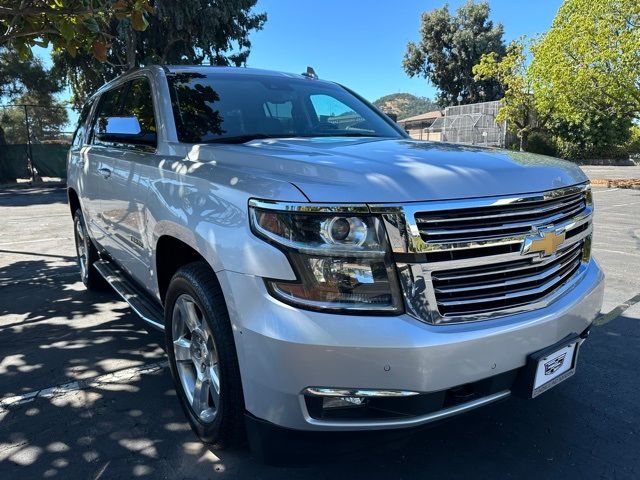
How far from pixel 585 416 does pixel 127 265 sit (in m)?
3.25

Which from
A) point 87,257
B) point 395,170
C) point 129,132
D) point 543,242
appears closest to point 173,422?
point 129,132

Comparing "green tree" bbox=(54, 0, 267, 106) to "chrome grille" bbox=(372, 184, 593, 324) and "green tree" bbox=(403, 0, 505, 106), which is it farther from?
"green tree" bbox=(403, 0, 505, 106)

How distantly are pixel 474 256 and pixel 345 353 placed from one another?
2.11ft

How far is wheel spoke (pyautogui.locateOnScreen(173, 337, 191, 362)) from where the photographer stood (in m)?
2.70

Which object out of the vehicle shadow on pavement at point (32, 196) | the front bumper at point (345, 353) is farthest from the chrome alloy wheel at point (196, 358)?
the vehicle shadow on pavement at point (32, 196)

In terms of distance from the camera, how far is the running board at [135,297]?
10.2ft

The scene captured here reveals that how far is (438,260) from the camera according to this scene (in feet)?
6.20

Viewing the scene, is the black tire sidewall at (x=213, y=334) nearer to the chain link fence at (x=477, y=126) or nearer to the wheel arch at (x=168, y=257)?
the wheel arch at (x=168, y=257)

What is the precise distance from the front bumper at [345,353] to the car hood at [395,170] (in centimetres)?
47

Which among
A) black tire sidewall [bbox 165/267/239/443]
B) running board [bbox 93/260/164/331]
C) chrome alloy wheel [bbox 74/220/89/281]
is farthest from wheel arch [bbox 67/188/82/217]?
black tire sidewall [bbox 165/267/239/443]

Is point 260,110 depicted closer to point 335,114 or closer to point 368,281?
point 335,114

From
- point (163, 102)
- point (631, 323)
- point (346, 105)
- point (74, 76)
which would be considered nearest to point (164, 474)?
point (163, 102)

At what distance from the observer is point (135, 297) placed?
11.7ft

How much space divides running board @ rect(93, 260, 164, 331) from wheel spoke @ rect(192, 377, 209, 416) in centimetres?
52
